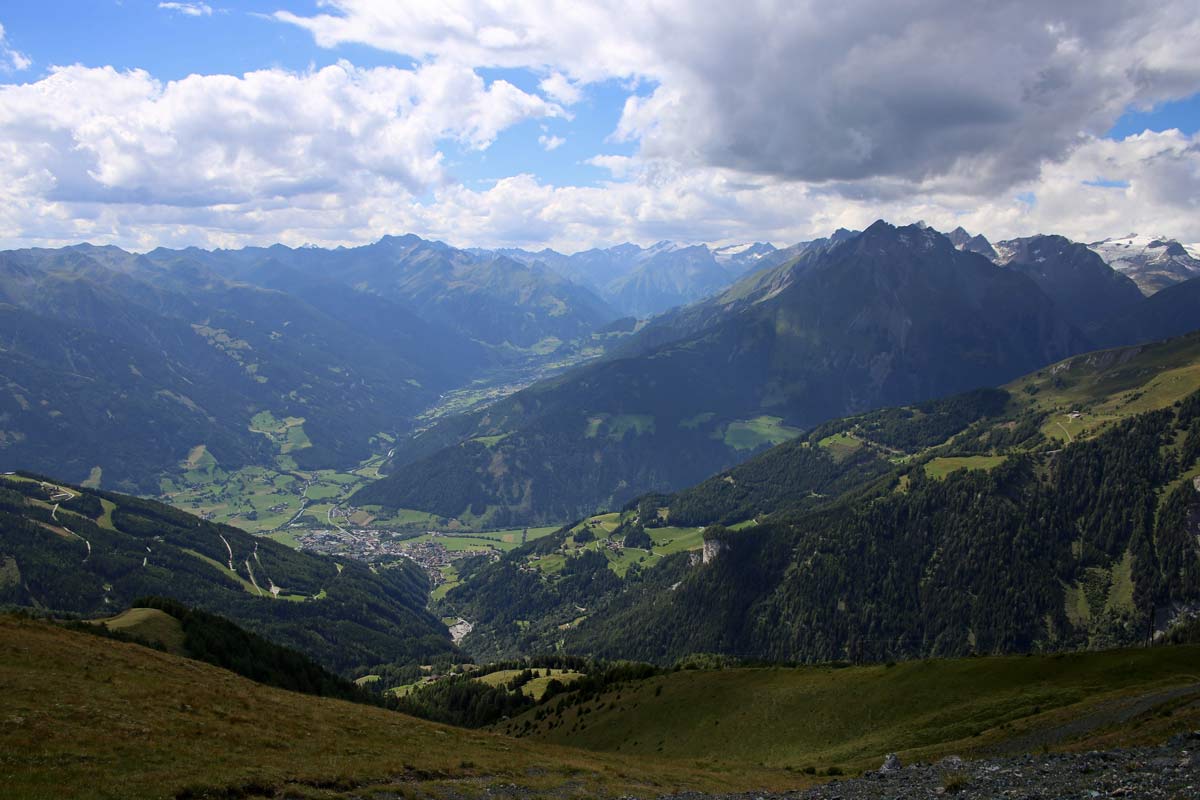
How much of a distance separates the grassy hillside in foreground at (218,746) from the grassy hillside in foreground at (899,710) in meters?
16.1

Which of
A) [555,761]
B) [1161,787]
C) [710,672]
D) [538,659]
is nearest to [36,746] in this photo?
[555,761]

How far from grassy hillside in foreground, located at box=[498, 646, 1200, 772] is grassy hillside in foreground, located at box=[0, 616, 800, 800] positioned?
1608 centimetres

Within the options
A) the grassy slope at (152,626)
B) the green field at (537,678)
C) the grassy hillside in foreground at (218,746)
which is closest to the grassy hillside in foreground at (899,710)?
the grassy hillside in foreground at (218,746)

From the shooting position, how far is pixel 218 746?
37156mm

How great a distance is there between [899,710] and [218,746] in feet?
205

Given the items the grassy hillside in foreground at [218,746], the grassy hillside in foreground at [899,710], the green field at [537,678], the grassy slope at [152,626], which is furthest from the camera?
the green field at [537,678]

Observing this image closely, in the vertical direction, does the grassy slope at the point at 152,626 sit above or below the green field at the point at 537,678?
above

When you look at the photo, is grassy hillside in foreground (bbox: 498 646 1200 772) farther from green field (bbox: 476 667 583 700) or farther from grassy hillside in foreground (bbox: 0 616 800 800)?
green field (bbox: 476 667 583 700)

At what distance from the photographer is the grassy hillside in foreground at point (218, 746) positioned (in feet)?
101

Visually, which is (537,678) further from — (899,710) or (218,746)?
(218,746)

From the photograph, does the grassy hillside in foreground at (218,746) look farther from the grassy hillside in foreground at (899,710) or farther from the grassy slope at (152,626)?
the grassy slope at (152,626)

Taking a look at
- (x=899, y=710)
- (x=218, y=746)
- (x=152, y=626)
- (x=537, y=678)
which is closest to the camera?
(x=218, y=746)

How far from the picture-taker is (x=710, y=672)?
347 feet

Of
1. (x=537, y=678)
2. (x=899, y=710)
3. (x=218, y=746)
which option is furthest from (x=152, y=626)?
(x=899, y=710)
